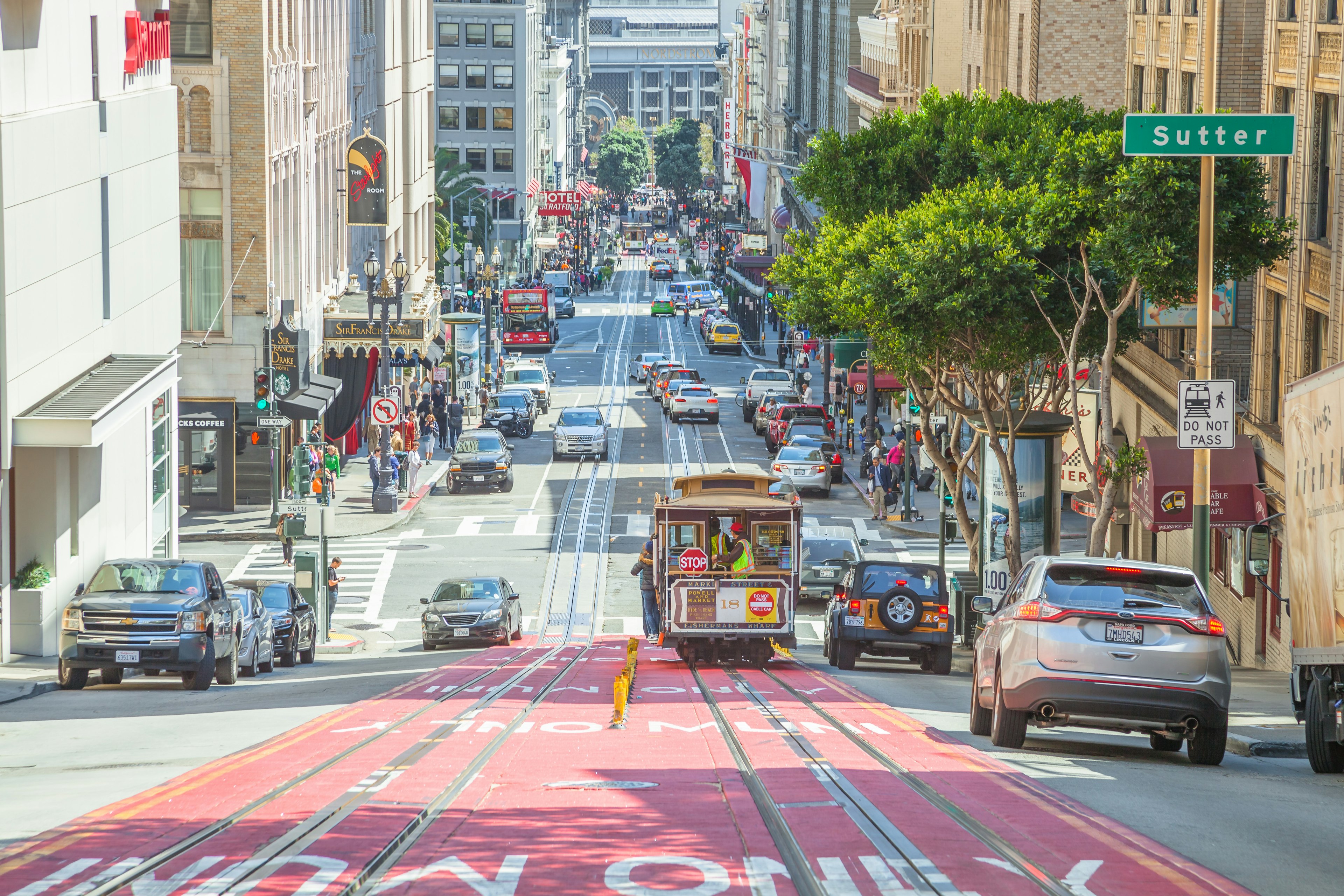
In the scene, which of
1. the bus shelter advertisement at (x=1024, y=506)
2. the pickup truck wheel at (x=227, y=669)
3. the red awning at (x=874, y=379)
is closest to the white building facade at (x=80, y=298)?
the pickup truck wheel at (x=227, y=669)

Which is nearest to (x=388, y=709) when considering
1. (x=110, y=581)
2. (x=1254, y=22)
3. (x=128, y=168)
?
(x=110, y=581)

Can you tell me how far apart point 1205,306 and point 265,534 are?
96.3 ft

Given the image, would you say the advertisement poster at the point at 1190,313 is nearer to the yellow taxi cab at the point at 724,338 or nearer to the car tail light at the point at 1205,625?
the car tail light at the point at 1205,625

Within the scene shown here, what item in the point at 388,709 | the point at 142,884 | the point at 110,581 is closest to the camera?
the point at 142,884

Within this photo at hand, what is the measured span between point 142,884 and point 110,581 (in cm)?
1422

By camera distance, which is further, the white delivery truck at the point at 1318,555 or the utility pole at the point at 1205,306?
the utility pole at the point at 1205,306

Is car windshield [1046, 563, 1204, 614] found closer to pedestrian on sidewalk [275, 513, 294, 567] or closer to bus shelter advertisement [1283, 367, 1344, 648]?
bus shelter advertisement [1283, 367, 1344, 648]

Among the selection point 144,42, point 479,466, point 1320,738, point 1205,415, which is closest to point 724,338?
point 479,466

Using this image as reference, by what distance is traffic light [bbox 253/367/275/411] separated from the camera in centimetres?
4500

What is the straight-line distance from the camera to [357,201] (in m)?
61.2

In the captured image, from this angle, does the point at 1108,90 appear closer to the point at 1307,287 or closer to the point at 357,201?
the point at 1307,287

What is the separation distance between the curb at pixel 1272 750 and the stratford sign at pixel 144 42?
923 inches

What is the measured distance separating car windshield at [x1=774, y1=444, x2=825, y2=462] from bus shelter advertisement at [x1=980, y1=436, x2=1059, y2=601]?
21277 millimetres

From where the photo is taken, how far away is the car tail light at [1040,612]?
14.6m
